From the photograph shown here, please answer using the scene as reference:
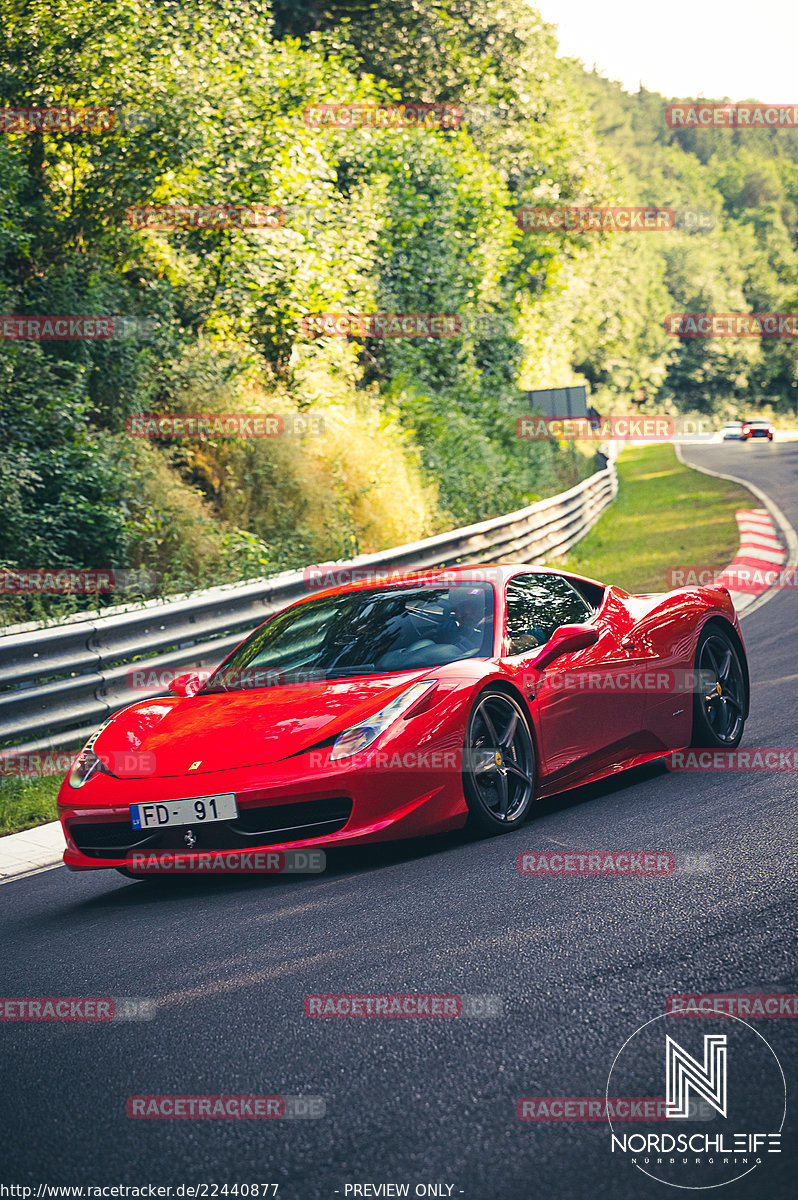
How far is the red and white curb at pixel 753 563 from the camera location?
48.2 ft

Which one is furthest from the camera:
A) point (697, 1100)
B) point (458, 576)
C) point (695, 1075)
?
point (458, 576)

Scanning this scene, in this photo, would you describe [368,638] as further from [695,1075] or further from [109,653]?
[695,1075]

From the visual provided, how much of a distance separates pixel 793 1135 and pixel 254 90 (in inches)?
693

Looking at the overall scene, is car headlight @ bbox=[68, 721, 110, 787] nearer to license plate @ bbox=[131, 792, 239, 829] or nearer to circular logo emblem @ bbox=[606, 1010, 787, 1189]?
license plate @ bbox=[131, 792, 239, 829]

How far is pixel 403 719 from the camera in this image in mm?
5312

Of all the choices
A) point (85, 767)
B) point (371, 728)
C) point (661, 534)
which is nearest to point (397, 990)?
point (371, 728)

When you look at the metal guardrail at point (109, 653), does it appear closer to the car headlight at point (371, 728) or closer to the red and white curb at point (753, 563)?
the car headlight at point (371, 728)

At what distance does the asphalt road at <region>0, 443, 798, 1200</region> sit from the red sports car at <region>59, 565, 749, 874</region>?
0.89 feet

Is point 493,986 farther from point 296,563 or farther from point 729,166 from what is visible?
point 729,166

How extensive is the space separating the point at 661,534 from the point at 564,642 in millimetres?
15713

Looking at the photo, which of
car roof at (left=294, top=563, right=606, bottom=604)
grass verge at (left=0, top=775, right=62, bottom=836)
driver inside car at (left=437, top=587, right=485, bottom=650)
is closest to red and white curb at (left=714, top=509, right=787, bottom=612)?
car roof at (left=294, top=563, right=606, bottom=604)

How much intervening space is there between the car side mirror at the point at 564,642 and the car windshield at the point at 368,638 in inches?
11.2

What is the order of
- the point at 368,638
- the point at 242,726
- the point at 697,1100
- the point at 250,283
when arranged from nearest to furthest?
the point at 697,1100, the point at 242,726, the point at 368,638, the point at 250,283

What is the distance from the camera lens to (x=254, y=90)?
17.8 meters
